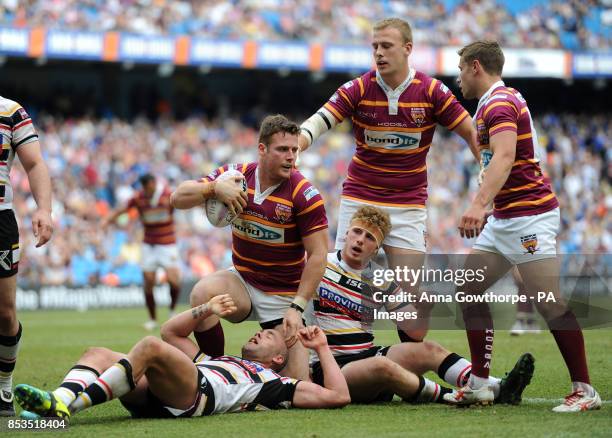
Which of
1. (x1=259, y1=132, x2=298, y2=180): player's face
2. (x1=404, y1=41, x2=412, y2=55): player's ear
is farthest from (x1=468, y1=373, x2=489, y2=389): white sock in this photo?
(x1=404, y1=41, x2=412, y2=55): player's ear

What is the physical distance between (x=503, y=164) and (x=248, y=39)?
2249 centimetres

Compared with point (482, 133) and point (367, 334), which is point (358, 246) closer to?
point (367, 334)

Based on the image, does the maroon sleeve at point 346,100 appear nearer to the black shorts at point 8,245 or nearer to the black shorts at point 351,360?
the black shorts at point 351,360

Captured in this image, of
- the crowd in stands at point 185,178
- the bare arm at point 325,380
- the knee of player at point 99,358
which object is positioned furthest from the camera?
the crowd in stands at point 185,178

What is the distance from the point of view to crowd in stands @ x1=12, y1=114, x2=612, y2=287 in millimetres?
22219

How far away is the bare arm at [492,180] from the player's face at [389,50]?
1.35m

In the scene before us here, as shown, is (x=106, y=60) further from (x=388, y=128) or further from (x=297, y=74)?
(x=388, y=128)

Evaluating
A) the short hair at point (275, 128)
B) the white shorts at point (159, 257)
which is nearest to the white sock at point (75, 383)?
the short hair at point (275, 128)

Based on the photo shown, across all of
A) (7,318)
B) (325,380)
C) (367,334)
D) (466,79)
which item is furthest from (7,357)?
(466,79)

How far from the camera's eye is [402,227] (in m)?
7.82

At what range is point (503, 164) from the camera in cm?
644

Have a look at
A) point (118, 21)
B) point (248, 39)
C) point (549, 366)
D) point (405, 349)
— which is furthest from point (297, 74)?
point (405, 349)

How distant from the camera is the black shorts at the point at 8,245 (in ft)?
→ 21.7

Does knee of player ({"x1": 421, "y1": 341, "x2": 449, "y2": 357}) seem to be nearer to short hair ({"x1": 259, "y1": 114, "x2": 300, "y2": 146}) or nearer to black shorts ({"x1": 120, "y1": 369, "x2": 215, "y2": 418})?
black shorts ({"x1": 120, "y1": 369, "x2": 215, "y2": 418})
